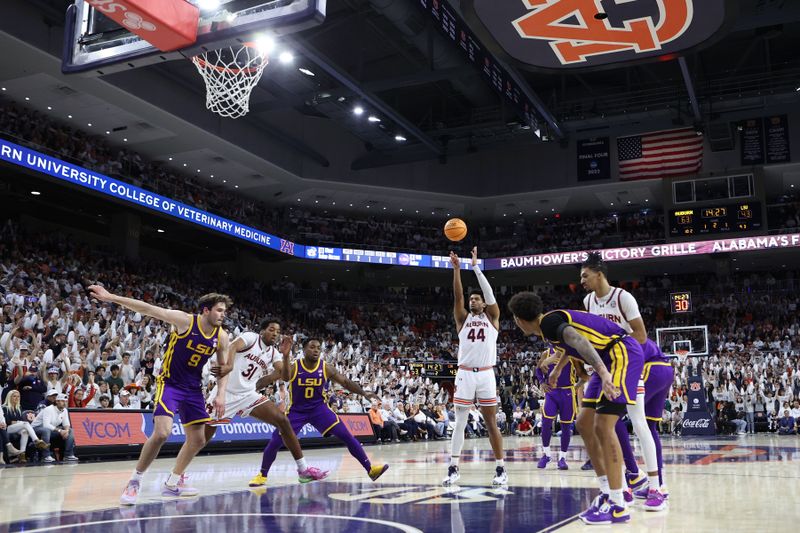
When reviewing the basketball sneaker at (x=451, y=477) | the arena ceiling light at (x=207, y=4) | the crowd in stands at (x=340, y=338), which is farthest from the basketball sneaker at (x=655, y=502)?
the crowd in stands at (x=340, y=338)

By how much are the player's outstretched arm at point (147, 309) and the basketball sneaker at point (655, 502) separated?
4148 mm

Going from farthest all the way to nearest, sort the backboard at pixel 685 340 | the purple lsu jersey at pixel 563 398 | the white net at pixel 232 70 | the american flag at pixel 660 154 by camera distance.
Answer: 1. the american flag at pixel 660 154
2. the backboard at pixel 685 340
3. the white net at pixel 232 70
4. the purple lsu jersey at pixel 563 398

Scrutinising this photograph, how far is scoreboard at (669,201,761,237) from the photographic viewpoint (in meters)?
30.4

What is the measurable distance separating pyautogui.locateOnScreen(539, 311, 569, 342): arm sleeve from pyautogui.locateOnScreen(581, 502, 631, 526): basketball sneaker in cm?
125

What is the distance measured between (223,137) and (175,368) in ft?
73.6

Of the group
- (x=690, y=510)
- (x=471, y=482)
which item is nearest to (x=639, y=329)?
(x=690, y=510)

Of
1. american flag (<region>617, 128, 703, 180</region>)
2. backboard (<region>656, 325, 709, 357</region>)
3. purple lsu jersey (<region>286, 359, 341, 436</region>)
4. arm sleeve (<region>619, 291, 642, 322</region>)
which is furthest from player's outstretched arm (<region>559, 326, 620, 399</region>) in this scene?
american flag (<region>617, 128, 703, 180</region>)

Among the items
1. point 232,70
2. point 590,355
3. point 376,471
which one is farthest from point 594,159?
point 590,355

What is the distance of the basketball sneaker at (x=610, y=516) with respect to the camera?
5.06 meters

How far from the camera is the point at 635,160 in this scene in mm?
33438

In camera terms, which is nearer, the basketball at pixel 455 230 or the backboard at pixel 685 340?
the basketball at pixel 455 230

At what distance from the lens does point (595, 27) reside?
13.9m

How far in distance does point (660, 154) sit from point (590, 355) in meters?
30.4

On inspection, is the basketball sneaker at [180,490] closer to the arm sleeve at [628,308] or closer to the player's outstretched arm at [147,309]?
the player's outstretched arm at [147,309]
